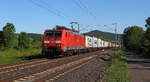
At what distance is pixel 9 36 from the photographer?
273 feet

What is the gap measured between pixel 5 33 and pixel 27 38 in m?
8.78

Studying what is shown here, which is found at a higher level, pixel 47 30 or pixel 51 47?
pixel 47 30

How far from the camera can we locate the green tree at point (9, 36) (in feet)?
262

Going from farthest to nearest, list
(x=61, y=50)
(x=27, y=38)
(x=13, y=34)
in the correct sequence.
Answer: (x=13, y=34) < (x=27, y=38) < (x=61, y=50)

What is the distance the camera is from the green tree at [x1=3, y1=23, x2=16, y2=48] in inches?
3147

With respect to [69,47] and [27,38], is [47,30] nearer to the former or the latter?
[69,47]

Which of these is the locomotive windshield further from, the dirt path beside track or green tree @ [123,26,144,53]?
green tree @ [123,26,144,53]

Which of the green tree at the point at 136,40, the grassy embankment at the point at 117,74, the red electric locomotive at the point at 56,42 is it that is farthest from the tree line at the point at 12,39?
the grassy embankment at the point at 117,74

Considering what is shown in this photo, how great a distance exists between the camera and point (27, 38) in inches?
3194

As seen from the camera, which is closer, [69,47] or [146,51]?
[69,47]

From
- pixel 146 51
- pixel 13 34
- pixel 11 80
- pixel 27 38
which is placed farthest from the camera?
pixel 13 34

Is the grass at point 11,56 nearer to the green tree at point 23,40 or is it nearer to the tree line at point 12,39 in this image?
the tree line at point 12,39

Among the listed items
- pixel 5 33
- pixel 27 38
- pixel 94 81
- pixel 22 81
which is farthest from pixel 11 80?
pixel 5 33

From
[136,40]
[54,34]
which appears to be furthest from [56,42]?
[136,40]
